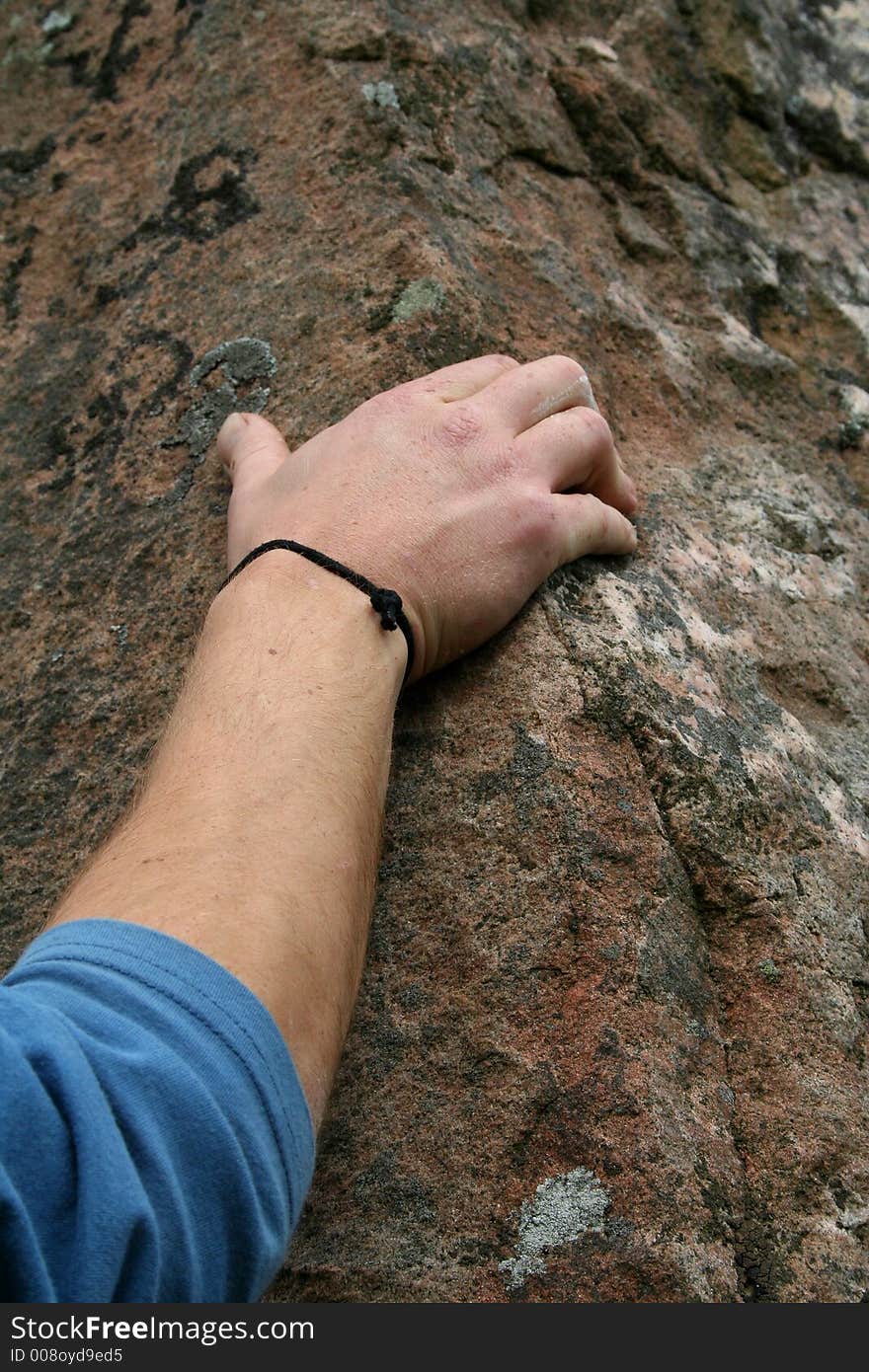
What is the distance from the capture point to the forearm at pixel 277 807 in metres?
1.13

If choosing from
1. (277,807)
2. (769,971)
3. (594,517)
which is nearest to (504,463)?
(594,517)

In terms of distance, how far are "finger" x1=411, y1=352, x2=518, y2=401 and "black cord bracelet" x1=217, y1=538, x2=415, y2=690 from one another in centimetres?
32

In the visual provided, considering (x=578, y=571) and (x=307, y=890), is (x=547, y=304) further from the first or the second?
(x=307, y=890)

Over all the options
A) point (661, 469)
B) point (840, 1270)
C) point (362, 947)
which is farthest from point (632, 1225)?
point (661, 469)

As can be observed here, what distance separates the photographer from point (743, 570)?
2023mm

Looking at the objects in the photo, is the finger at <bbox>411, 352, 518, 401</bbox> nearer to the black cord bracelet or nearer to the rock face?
the rock face

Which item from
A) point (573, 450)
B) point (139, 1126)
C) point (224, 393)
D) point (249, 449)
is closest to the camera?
point (139, 1126)

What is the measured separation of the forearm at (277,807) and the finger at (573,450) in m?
0.36

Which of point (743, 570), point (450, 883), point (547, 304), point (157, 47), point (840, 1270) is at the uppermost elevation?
point (157, 47)

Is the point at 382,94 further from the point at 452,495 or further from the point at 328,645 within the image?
the point at 328,645

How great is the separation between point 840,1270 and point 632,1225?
0.84 ft

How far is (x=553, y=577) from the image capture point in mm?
1713

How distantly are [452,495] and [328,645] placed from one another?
0.94 ft

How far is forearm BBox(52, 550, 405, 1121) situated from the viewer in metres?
1.13
